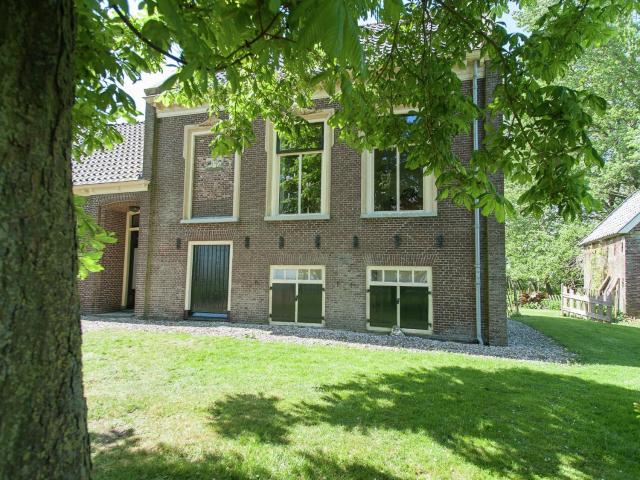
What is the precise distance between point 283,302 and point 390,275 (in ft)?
10.3

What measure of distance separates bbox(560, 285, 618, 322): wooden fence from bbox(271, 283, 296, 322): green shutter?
12177 mm

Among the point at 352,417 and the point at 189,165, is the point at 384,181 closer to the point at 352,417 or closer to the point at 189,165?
the point at 189,165

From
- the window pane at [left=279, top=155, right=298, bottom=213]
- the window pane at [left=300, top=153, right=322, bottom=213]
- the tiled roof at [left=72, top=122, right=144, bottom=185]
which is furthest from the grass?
the tiled roof at [left=72, top=122, right=144, bottom=185]

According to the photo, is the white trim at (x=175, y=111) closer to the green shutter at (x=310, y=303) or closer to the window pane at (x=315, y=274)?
the window pane at (x=315, y=274)

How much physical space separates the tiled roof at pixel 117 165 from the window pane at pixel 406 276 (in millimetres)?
8708

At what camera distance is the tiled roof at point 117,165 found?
1306 cm

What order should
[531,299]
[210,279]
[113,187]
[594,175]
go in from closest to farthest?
[210,279] < [113,187] < [531,299] < [594,175]

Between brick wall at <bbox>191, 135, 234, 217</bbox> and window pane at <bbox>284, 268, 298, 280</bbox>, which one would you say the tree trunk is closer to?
window pane at <bbox>284, 268, 298, 280</bbox>

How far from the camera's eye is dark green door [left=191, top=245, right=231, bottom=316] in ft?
39.4

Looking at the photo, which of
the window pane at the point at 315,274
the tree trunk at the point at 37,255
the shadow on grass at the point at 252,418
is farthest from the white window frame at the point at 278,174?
the tree trunk at the point at 37,255

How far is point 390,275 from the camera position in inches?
412

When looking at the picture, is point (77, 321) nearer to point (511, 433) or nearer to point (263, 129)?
point (511, 433)

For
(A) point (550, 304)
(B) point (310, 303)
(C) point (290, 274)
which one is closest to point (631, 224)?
(A) point (550, 304)

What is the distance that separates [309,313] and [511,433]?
7356 mm
